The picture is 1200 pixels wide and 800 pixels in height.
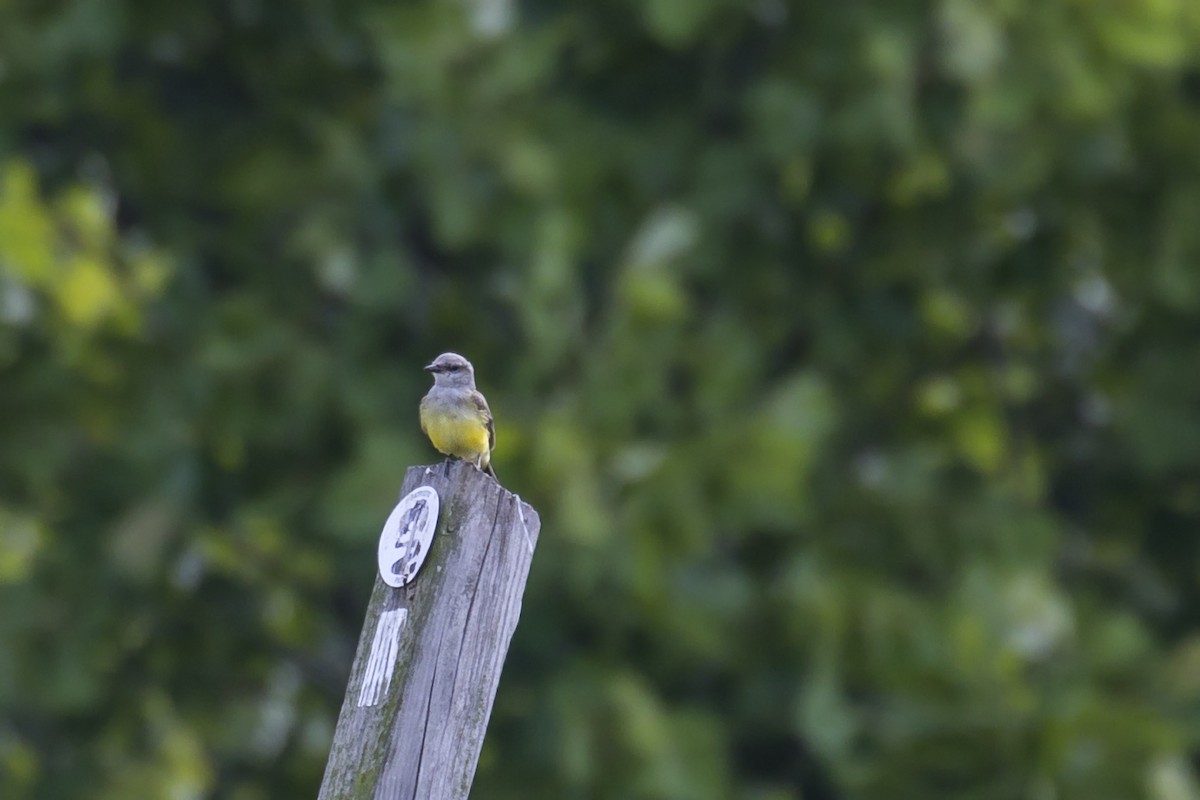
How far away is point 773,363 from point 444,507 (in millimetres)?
7409

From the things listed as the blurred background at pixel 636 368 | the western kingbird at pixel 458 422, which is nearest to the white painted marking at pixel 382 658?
the western kingbird at pixel 458 422

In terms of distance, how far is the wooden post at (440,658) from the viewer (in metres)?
3.20

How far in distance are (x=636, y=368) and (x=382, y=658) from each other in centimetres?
577

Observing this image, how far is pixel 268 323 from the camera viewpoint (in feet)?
32.1

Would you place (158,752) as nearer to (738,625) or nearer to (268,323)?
(268,323)

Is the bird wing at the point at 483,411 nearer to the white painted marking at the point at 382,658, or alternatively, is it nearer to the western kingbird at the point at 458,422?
the western kingbird at the point at 458,422

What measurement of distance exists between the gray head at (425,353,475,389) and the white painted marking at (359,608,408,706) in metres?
2.90

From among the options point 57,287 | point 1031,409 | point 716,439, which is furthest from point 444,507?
point 1031,409

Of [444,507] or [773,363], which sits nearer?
[444,507]

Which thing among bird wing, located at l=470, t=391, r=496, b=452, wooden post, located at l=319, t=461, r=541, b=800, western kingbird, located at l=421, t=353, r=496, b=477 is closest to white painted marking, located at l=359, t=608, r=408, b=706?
wooden post, located at l=319, t=461, r=541, b=800

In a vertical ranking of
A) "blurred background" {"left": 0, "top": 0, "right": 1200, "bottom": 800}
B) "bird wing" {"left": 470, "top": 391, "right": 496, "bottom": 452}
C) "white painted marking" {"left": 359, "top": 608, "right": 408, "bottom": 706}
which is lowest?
"white painted marking" {"left": 359, "top": 608, "right": 408, "bottom": 706}

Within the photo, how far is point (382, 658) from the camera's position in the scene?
3.29 meters

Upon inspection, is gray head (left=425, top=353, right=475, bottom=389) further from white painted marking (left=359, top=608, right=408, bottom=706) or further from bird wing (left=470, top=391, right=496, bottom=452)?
white painted marking (left=359, top=608, right=408, bottom=706)

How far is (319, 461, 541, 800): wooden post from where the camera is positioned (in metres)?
3.20
